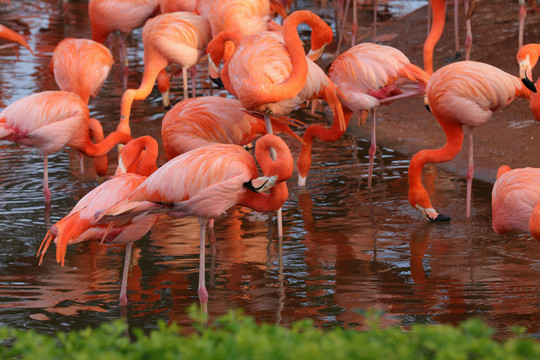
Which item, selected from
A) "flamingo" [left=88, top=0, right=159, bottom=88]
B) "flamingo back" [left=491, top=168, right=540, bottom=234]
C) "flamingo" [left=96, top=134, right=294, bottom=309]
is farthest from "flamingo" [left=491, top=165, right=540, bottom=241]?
"flamingo" [left=88, top=0, right=159, bottom=88]

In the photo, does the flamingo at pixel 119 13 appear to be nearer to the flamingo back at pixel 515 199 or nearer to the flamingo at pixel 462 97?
the flamingo at pixel 462 97

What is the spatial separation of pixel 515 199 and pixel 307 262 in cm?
122

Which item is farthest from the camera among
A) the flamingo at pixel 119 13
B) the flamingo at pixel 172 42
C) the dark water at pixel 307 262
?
the flamingo at pixel 119 13

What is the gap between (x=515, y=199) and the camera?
432 cm

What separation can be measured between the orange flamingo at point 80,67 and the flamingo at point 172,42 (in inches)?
13.5

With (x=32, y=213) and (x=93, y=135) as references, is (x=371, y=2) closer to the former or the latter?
(x=93, y=135)

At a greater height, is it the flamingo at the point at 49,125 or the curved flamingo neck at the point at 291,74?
the curved flamingo neck at the point at 291,74

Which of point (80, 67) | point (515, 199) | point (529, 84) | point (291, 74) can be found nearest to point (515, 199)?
point (515, 199)

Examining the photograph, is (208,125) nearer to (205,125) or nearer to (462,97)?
(205,125)

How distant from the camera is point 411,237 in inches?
193

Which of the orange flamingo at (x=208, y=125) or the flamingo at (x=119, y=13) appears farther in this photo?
the flamingo at (x=119, y=13)

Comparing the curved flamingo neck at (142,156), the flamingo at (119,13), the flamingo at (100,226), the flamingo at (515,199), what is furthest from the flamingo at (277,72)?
the flamingo at (119,13)

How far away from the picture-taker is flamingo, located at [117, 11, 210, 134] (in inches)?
274

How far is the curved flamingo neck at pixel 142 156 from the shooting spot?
461cm
